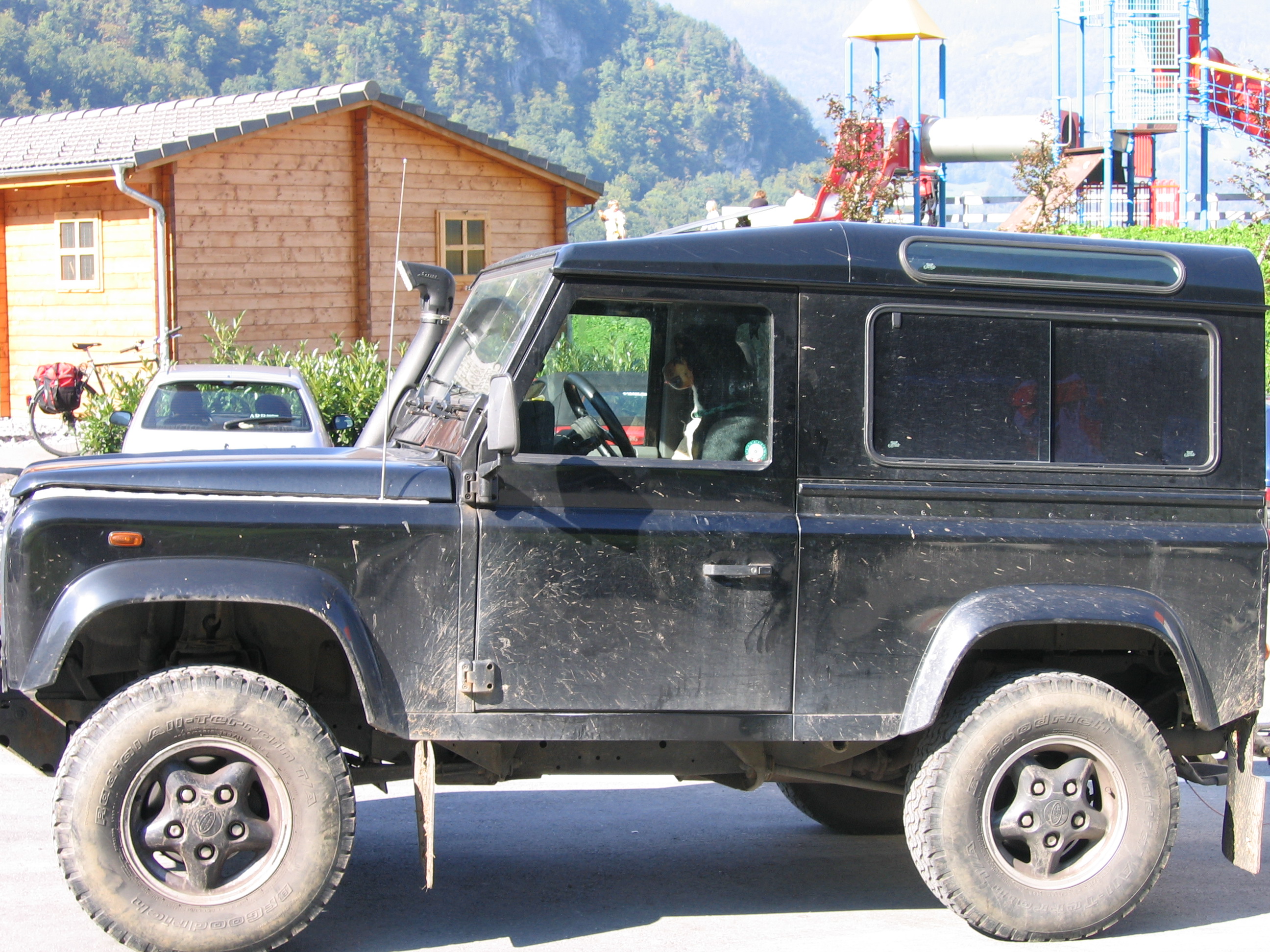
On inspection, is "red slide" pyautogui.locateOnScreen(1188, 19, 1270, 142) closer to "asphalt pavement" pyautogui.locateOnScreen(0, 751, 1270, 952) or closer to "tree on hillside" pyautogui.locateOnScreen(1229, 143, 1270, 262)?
"tree on hillside" pyautogui.locateOnScreen(1229, 143, 1270, 262)

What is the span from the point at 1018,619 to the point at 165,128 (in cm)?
2035

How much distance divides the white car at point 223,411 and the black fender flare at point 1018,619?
7.36 meters

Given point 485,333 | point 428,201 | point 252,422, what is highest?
point 428,201

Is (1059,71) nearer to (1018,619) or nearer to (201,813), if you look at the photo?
(1018,619)

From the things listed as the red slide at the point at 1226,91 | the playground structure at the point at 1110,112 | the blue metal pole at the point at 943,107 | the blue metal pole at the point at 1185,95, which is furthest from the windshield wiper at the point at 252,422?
the blue metal pole at the point at 943,107

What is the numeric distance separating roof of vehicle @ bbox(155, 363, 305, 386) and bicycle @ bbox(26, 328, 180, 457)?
16.0ft

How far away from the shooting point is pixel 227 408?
11.5 meters

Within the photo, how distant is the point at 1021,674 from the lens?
4.80 metres

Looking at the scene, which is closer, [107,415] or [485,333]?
[485,333]

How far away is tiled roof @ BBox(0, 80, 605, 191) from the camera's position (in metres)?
18.5

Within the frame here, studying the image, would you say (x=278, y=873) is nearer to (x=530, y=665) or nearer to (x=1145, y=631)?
(x=530, y=665)

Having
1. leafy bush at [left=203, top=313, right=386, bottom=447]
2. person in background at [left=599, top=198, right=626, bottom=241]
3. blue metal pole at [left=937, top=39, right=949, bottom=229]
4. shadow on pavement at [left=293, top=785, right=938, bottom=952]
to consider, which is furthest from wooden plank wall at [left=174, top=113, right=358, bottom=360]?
blue metal pole at [left=937, top=39, right=949, bottom=229]

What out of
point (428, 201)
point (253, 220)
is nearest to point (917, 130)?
point (428, 201)

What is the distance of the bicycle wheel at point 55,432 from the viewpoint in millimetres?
17203
